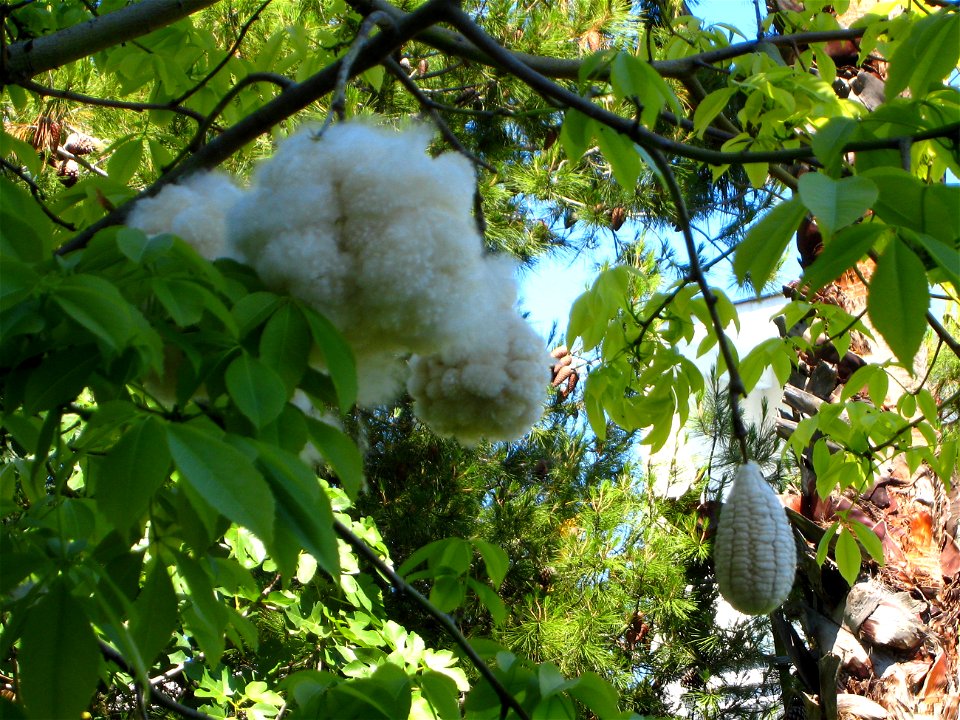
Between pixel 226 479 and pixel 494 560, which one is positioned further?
pixel 494 560

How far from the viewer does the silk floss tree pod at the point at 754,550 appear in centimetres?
94

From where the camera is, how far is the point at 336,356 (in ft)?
2.17

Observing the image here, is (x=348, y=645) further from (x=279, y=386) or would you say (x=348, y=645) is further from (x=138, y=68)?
(x=279, y=386)

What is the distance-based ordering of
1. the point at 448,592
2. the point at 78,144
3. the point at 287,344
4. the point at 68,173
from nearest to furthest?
the point at 287,344
the point at 448,592
the point at 68,173
the point at 78,144

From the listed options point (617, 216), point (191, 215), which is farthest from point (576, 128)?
point (617, 216)

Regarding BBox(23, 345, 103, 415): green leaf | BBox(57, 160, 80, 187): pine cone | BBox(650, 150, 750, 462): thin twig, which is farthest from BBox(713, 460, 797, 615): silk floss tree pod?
BBox(57, 160, 80, 187): pine cone

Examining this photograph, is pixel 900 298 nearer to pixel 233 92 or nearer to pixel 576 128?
pixel 576 128

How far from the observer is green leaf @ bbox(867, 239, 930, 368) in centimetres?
69

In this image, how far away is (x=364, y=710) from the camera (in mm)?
912

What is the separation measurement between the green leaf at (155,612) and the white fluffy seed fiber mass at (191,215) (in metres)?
0.30

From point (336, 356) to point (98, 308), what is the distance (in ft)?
0.54

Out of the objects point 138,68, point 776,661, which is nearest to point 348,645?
point 138,68

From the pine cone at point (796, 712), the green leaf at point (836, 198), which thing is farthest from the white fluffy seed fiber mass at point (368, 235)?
the pine cone at point (796, 712)

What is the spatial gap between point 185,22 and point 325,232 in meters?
1.17
